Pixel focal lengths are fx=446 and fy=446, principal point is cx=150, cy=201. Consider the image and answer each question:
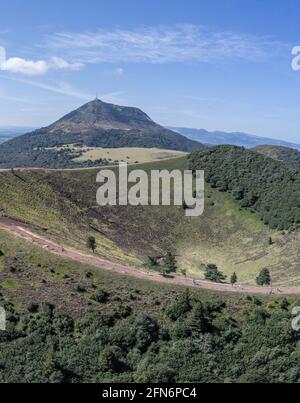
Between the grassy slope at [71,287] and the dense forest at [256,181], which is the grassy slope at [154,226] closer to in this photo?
the dense forest at [256,181]

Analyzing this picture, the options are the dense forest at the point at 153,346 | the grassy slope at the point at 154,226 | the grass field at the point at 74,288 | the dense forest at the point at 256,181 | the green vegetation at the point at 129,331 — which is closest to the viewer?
the dense forest at the point at 153,346

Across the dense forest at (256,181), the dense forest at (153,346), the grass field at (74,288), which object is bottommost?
the dense forest at (153,346)

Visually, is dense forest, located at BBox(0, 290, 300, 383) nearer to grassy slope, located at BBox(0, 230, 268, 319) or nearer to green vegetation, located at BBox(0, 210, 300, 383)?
green vegetation, located at BBox(0, 210, 300, 383)

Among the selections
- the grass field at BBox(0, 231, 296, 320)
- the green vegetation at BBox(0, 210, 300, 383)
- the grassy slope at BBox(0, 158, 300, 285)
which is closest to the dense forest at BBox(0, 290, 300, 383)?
the green vegetation at BBox(0, 210, 300, 383)

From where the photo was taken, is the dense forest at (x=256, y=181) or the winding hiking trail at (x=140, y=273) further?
the dense forest at (x=256, y=181)

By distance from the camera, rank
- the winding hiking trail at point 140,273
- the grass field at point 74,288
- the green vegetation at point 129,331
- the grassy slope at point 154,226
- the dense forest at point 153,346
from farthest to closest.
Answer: the grassy slope at point 154,226
the winding hiking trail at point 140,273
the grass field at point 74,288
the green vegetation at point 129,331
the dense forest at point 153,346

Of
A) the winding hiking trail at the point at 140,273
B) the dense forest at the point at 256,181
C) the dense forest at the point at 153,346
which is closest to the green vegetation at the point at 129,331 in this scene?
the dense forest at the point at 153,346
